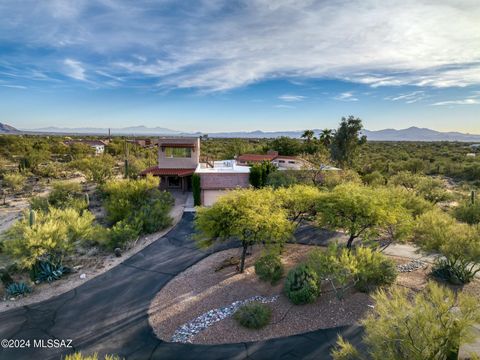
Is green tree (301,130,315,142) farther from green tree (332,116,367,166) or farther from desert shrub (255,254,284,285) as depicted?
desert shrub (255,254,284,285)

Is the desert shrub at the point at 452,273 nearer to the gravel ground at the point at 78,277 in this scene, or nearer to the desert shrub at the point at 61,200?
the gravel ground at the point at 78,277

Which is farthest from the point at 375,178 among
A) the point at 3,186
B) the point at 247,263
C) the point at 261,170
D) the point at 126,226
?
the point at 3,186

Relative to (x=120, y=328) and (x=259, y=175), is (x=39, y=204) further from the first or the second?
(x=259, y=175)

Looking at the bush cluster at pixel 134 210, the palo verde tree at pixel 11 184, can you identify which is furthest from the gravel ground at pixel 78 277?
the palo verde tree at pixel 11 184

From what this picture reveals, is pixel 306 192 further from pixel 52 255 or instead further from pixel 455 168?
pixel 455 168

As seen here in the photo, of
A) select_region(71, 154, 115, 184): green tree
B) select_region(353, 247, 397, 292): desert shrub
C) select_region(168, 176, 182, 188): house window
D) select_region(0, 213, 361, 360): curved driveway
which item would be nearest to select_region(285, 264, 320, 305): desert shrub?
select_region(0, 213, 361, 360): curved driveway

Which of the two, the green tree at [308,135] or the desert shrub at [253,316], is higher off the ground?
the green tree at [308,135]
